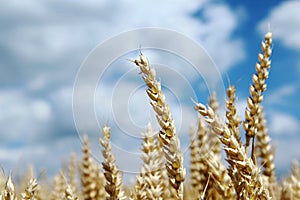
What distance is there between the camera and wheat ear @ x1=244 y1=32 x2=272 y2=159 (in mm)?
1999

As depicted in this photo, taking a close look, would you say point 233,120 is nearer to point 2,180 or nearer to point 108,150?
point 108,150

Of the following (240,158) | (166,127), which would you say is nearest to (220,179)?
(240,158)

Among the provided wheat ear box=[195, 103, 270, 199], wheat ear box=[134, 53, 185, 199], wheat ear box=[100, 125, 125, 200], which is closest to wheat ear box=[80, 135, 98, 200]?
wheat ear box=[100, 125, 125, 200]

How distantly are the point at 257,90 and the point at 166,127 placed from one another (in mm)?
801

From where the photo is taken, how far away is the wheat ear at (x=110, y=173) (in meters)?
1.71

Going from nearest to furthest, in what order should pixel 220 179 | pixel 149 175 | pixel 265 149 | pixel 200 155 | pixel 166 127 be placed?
1. pixel 220 179
2. pixel 166 127
3. pixel 149 175
4. pixel 200 155
5. pixel 265 149

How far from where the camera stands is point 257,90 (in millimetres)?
2072

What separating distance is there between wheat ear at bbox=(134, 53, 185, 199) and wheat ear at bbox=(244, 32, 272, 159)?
0.59m

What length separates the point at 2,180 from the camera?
173cm

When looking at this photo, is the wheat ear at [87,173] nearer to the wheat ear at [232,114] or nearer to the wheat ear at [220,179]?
the wheat ear at [232,114]

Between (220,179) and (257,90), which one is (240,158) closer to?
(220,179)

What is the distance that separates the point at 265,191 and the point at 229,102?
1.71 feet

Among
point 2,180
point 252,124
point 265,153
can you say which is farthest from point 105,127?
point 265,153

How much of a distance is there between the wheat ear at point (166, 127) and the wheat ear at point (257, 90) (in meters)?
0.59
